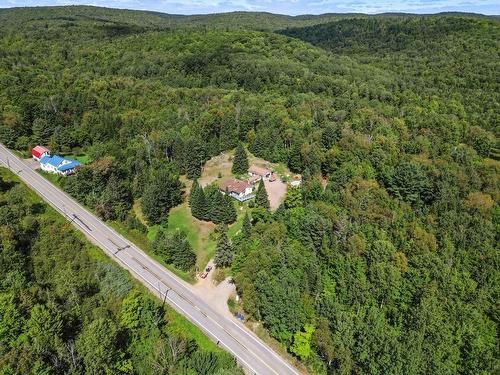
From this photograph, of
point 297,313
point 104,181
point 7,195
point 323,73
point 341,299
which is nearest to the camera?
point 297,313

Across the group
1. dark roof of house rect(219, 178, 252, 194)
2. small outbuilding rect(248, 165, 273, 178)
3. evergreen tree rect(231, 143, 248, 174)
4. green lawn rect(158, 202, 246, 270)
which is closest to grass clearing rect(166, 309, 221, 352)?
green lawn rect(158, 202, 246, 270)

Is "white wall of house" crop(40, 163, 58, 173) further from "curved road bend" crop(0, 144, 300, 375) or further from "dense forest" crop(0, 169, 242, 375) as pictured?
"dense forest" crop(0, 169, 242, 375)

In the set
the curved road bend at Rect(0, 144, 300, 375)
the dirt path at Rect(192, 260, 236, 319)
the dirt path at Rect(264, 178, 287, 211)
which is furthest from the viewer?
the dirt path at Rect(264, 178, 287, 211)

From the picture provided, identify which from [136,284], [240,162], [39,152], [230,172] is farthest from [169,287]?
[39,152]

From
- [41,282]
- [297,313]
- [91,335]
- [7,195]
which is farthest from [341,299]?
[7,195]

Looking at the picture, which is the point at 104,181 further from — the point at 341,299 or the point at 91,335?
the point at 341,299

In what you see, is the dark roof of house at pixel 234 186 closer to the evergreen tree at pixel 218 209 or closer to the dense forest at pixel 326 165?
the evergreen tree at pixel 218 209
